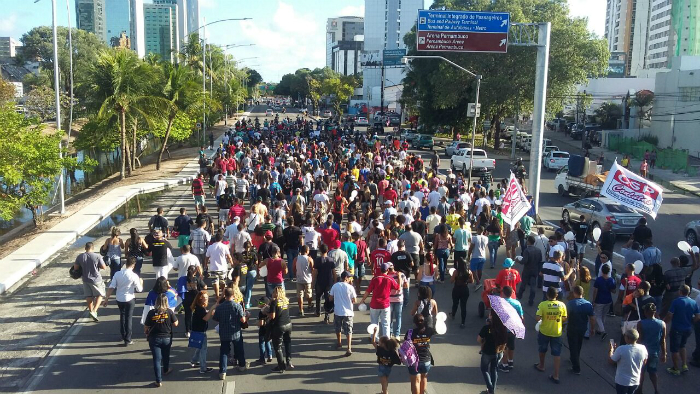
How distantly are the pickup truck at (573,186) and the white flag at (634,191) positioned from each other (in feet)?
34.8

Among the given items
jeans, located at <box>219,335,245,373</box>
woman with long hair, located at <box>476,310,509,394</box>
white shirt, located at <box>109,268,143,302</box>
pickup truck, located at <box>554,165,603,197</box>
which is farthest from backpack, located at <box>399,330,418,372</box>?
pickup truck, located at <box>554,165,603,197</box>

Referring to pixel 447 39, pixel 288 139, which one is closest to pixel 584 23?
pixel 288 139

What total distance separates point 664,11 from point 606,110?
74127 mm

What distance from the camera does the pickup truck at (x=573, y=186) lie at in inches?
966

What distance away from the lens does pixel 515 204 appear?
14.3 m

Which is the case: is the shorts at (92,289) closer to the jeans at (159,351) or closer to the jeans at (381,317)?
the jeans at (159,351)

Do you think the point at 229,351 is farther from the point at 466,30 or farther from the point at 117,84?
the point at 117,84

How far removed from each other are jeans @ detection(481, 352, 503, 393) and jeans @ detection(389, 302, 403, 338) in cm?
198

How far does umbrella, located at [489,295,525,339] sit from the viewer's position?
7656 mm

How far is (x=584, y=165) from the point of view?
2544 cm

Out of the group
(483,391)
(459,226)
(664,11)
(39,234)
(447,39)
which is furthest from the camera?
(664,11)

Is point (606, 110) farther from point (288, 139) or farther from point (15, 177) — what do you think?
point (15, 177)

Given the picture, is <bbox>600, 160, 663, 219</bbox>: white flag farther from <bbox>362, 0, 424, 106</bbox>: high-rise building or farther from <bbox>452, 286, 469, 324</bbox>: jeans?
<bbox>362, 0, 424, 106</bbox>: high-rise building

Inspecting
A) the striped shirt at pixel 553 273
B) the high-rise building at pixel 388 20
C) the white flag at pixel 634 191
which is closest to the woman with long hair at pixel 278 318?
the striped shirt at pixel 553 273
